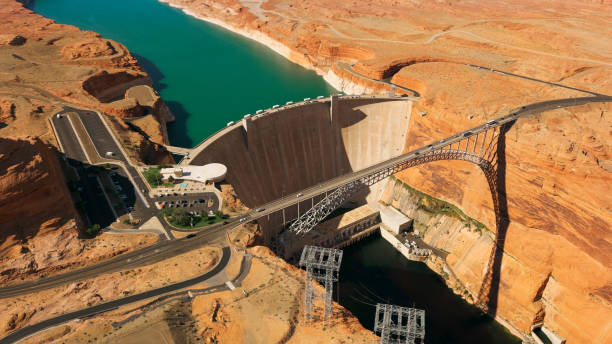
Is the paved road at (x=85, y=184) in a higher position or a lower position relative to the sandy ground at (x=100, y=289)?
higher

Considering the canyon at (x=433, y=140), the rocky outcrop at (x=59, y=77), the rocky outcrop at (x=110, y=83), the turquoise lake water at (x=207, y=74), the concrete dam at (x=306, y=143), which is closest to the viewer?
the canyon at (x=433, y=140)

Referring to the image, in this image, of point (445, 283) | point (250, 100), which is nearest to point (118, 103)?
point (250, 100)

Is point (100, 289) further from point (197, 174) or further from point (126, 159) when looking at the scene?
point (126, 159)

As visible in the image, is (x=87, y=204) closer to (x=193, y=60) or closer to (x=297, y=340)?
(x=297, y=340)

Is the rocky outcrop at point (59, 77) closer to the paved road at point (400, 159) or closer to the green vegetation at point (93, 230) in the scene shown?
the green vegetation at point (93, 230)

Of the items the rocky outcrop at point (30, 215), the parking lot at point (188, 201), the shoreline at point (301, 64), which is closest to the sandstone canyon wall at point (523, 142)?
the shoreline at point (301, 64)
